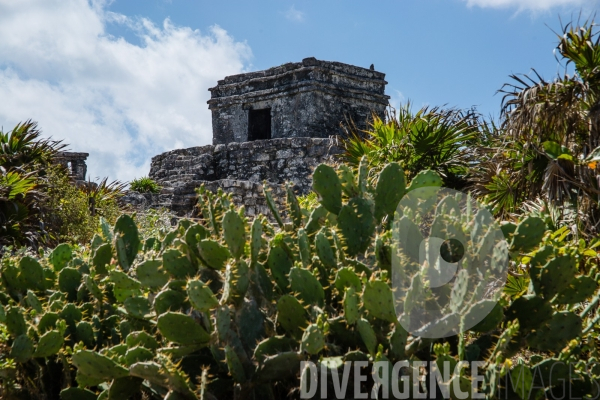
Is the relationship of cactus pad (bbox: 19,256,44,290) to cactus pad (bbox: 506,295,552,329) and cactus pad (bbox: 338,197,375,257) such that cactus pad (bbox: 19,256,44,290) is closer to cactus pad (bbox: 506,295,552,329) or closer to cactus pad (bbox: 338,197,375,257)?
cactus pad (bbox: 338,197,375,257)

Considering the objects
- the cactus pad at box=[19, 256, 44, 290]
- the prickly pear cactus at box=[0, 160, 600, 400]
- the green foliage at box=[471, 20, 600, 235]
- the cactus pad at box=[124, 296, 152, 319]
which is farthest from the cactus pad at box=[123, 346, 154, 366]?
the green foliage at box=[471, 20, 600, 235]

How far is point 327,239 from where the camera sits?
133 inches

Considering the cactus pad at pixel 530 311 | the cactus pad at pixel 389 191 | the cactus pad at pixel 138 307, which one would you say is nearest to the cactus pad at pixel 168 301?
the cactus pad at pixel 138 307

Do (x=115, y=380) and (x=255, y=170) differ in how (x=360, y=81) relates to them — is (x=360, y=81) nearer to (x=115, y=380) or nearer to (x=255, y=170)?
(x=255, y=170)

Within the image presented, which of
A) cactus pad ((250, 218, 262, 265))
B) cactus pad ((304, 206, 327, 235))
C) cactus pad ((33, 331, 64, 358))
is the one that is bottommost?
cactus pad ((33, 331, 64, 358))

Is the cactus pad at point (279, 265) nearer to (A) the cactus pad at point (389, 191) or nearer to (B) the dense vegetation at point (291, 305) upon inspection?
(B) the dense vegetation at point (291, 305)

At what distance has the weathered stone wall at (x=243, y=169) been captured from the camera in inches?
402

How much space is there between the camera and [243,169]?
12.3m

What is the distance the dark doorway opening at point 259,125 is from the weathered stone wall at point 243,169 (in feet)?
7.36

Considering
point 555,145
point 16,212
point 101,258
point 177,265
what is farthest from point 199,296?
point 16,212

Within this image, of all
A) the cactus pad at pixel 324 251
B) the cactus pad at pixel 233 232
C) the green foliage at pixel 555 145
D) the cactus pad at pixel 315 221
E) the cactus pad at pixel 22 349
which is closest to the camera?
the cactus pad at pixel 233 232

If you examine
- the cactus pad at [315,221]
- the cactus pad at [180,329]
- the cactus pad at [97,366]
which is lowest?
the cactus pad at [97,366]

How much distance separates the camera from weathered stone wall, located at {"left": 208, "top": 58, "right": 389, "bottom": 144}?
14211 millimetres

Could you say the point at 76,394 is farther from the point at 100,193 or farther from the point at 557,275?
the point at 100,193
